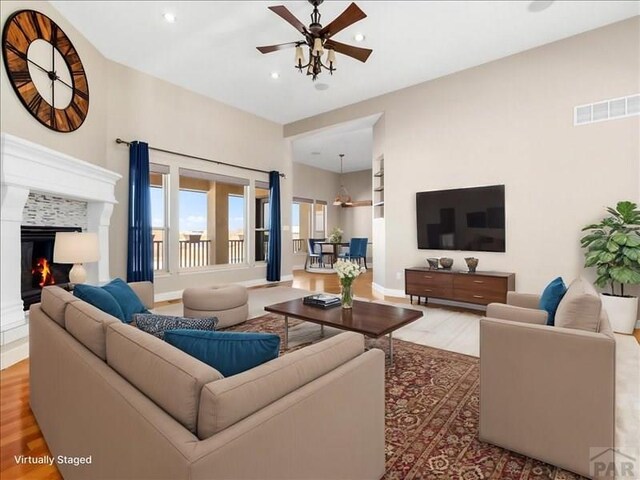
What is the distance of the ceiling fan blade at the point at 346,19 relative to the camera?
2.89 m

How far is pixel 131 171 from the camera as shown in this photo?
5.02 m

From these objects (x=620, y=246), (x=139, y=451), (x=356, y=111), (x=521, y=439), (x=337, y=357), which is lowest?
(x=521, y=439)

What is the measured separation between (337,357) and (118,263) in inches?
193

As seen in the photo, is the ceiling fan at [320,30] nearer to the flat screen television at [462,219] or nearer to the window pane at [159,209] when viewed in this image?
the flat screen television at [462,219]

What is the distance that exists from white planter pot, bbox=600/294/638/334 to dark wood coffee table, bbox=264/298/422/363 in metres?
2.46

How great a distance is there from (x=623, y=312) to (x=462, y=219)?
7.10 ft

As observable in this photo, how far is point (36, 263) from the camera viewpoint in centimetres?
378

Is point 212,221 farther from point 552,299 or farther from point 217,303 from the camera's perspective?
point 552,299

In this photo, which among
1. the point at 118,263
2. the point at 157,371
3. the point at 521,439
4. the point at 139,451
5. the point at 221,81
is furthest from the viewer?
the point at 221,81

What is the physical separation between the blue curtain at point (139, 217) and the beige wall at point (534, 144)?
14.0ft

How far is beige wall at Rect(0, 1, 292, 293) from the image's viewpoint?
12.0ft

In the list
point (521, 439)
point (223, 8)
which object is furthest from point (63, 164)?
point (521, 439)

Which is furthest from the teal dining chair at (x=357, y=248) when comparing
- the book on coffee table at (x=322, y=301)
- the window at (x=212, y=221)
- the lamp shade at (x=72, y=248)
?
the lamp shade at (x=72, y=248)

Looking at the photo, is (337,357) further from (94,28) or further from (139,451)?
(94,28)
